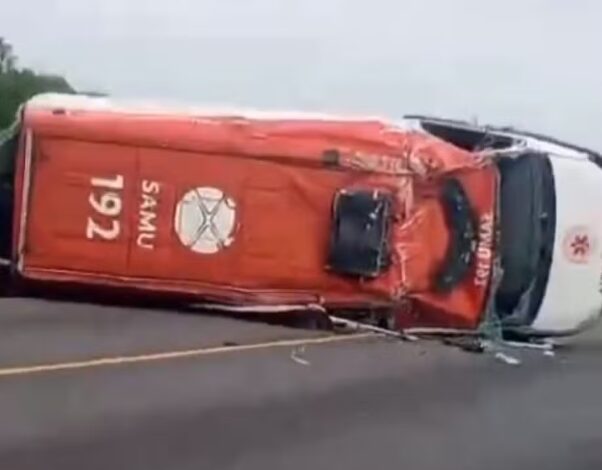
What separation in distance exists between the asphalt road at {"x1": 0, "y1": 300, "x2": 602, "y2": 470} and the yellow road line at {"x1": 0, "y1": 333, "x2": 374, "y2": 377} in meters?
0.03

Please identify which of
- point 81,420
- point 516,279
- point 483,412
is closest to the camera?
point 81,420

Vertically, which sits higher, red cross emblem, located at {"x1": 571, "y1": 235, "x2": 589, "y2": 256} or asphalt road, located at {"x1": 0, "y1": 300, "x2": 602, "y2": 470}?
red cross emblem, located at {"x1": 571, "y1": 235, "x2": 589, "y2": 256}

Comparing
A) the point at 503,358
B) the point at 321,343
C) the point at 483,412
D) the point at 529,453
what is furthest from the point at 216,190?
the point at 529,453

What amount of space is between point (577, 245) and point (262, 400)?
17.0 feet

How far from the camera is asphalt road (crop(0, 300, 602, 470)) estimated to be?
30.0 feet

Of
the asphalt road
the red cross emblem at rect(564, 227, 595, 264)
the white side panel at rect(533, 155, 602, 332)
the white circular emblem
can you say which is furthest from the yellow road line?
the red cross emblem at rect(564, 227, 595, 264)

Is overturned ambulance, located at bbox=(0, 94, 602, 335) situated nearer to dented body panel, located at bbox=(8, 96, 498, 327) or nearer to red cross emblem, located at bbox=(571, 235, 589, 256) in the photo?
dented body panel, located at bbox=(8, 96, 498, 327)

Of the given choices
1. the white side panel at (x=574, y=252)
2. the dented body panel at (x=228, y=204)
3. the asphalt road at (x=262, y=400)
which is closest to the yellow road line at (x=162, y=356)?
the asphalt road at (x=262, y=400)

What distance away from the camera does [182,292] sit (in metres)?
14.3

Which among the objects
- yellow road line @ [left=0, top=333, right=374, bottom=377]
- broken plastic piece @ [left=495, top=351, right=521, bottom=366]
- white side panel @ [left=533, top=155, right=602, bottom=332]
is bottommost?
broken plastic piece @ [left=495, top=351, right=521, bottom=366]

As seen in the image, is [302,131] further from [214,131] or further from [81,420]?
[81,420]

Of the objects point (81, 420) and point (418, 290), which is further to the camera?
point (418, 290)

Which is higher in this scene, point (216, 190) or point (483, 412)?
point (216, 190)

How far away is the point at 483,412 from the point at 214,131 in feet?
11.9
